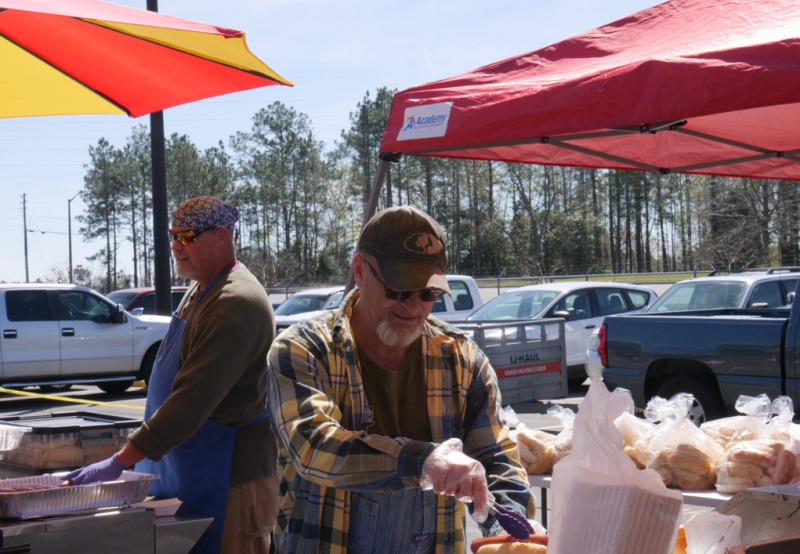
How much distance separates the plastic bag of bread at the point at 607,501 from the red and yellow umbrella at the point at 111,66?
2237 mm

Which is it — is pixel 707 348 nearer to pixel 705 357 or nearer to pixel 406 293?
pixel 705 357

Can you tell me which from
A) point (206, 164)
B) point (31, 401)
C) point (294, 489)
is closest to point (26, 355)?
point (31, 401)

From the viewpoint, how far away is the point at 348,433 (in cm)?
192

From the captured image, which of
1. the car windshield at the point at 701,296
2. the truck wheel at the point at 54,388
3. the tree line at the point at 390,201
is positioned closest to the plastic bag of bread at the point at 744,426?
the car windshield at the point at 701,296

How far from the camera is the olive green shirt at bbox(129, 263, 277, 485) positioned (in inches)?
116

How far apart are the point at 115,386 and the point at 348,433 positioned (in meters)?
14.1

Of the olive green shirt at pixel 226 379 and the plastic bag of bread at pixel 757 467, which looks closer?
the olive green shirt at pixel 226 379

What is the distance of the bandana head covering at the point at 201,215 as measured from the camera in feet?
11.0

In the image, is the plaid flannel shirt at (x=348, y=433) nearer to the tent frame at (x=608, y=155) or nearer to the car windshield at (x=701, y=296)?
the tent frame at (x=608, y=155)

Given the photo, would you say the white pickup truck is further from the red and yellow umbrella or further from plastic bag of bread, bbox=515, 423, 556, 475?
plastic bag of bread, bbox=515, 423, 556, 475

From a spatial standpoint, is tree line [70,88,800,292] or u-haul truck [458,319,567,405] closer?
u-haul truck [458,319,567,405]

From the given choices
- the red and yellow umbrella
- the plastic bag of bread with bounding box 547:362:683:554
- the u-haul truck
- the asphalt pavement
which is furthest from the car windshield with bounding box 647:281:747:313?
the plastic bag of bread with bounding box 547:362:683:554

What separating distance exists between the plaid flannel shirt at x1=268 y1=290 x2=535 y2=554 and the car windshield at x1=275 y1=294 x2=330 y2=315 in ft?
42.0

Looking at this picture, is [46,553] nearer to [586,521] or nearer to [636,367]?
[586,521]
